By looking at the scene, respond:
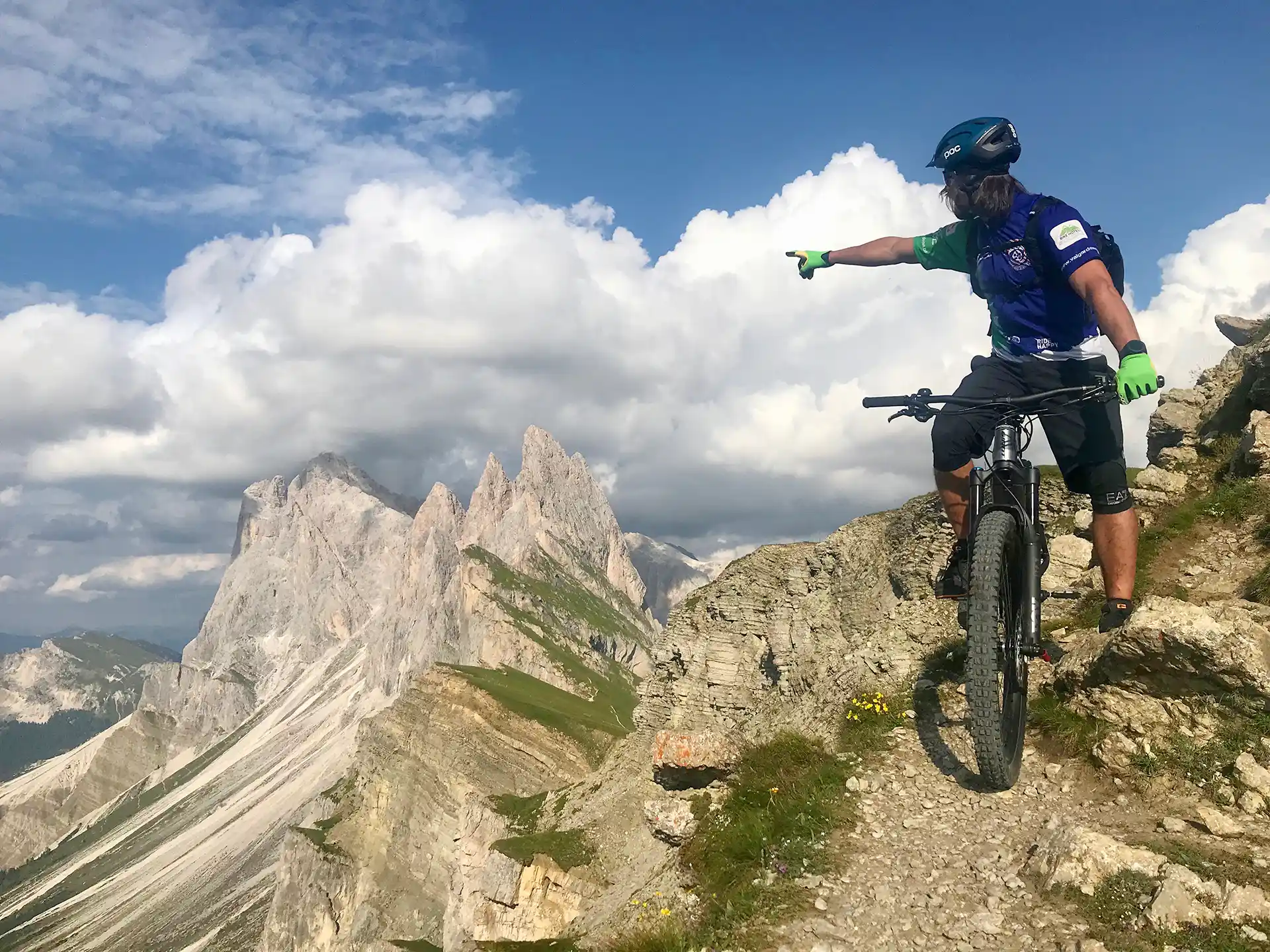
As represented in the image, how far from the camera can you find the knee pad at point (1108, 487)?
8.62 metres

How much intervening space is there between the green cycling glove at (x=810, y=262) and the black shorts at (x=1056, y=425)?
92.0 inches

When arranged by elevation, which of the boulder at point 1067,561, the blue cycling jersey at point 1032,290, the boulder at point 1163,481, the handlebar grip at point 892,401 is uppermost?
the blue cycling jersey at point 1032,290

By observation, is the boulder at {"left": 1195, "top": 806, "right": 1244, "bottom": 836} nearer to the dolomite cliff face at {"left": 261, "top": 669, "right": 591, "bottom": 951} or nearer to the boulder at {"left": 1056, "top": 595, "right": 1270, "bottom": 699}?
the boulder at {"left": 1056, "top": 595, "right": 1270, "bottom": 699}

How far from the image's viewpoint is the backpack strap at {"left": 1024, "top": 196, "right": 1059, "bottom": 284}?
316 inches

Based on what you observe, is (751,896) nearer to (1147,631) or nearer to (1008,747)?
(1008,747)

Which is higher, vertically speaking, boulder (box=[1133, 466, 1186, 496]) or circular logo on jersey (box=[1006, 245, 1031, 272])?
circular logo on jersey (box=[1006, 245, 1031, 272])

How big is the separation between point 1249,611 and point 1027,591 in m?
2.74

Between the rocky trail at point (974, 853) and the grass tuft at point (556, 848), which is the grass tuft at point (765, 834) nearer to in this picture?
the rocky trail at point (974, 853)

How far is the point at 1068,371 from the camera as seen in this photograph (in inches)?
327

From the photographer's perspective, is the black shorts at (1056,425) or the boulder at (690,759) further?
the boulder at (690,759)

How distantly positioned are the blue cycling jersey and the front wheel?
6.09 feet

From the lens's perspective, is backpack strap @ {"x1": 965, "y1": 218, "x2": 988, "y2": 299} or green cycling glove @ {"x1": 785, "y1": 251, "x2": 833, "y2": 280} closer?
backpack strap @ {"x1": 965, "y1": 218, "x2": 988, "y2": 299}

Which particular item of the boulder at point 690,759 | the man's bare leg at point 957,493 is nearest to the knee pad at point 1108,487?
the man's bare leg at point 957,493

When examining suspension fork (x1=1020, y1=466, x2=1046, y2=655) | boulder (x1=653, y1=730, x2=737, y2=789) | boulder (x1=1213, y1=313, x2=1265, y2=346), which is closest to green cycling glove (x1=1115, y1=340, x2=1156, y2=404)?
suspension fork (x1=1020, y1=466, x2=1046, y2=655)
